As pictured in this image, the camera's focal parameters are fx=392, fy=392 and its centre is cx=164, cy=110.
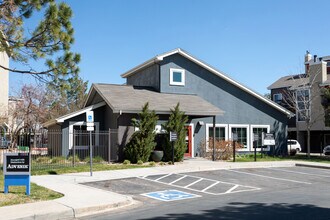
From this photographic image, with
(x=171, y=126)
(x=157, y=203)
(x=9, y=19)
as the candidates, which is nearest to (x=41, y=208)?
(x=157, y=203)

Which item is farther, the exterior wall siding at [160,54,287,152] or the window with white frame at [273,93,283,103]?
the window with white frame at [273,93,283,103]

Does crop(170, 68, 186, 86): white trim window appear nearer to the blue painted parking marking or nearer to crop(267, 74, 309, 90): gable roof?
the blue painted parking marking

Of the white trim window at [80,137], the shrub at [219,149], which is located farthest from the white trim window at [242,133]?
the white trim window at [80,137]

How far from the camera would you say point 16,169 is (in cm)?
1201

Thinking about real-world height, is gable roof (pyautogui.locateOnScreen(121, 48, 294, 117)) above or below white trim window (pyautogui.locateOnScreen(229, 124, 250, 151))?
above

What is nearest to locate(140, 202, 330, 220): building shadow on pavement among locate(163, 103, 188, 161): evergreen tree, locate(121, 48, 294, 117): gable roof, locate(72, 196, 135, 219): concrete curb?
locate(72, 196, 135, 219): concrete curb

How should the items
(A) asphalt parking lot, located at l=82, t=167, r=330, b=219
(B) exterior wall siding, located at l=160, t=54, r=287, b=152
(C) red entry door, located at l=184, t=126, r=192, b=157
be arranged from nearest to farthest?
(A) asphalt parking lot, located at l=82, t=167, r=330, b=219 < (C) red entry door, located at l=184, t=126, r=192, b=157 < (B) exterior wall siding, located at l=160, t=54, r=287, b=152

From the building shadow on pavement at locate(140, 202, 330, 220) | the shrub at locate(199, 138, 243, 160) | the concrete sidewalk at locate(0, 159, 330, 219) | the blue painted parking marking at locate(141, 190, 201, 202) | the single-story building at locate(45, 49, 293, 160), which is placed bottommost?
the blue painted parking marking at locate(141, 190, 201, 202)

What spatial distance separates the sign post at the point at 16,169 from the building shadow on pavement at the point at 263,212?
5.11 m

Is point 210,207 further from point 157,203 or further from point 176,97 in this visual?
point 176,97

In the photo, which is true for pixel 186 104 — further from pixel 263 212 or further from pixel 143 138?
pixel 263 212

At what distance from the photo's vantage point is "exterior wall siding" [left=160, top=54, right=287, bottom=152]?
26.3 metres

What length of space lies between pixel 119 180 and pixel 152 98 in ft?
31.0

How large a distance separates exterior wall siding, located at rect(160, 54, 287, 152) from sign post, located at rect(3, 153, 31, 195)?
14817 mm
